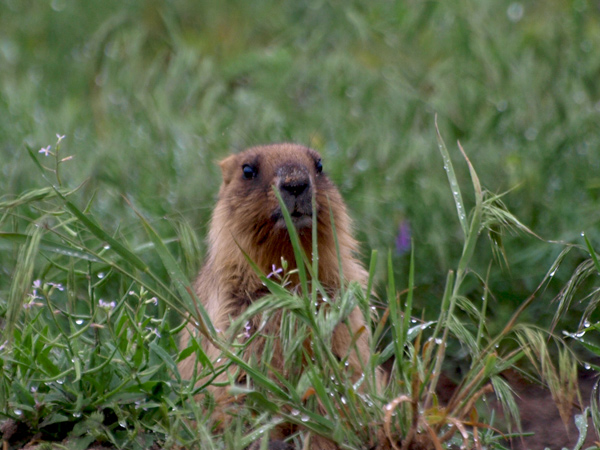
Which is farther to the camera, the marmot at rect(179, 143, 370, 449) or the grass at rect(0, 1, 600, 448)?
the marmot at rect(179, 143, 370, 449)

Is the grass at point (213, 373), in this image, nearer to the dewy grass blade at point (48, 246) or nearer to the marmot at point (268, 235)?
the dewy grass blade at point (48, 246)

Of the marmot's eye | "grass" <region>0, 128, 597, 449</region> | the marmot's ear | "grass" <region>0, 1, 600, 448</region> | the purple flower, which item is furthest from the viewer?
the purple flower

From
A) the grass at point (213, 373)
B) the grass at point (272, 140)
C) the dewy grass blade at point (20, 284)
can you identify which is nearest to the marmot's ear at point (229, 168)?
the grass at point (272, 140)

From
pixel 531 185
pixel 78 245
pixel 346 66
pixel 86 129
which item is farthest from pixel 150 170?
pixel 78 245

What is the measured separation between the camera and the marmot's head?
146 inches

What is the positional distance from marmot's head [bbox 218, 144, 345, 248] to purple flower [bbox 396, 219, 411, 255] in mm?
625

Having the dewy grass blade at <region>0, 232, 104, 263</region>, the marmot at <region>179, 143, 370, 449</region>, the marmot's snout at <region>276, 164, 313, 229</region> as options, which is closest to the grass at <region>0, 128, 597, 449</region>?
the dewy grass blade at <region>0, 232, 104, 263</region>

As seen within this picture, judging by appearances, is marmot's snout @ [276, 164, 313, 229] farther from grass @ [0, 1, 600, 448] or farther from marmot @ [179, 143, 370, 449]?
grass @ [0, 1, 600, 448]

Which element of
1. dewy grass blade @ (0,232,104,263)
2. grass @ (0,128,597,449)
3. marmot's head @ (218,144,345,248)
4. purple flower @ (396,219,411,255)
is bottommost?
purple flower @ (396,219,411,255)

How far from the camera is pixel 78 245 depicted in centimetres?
267

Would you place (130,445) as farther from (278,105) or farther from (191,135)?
(278,105)

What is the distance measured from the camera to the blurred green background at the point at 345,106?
187 inches

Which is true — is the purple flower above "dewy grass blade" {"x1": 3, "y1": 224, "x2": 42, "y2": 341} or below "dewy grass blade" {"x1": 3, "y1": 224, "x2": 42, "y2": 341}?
below

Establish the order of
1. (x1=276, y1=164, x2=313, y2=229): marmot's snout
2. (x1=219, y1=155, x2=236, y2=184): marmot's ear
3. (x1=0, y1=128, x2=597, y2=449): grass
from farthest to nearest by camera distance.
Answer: (x1=219, y1=155, x2=236, y2=184): marmot's ear < (x1=276, y1=164, x2=313, y2=229): marmot's snout < (x1=0, y1=128, x2=597, y2=449): grass
